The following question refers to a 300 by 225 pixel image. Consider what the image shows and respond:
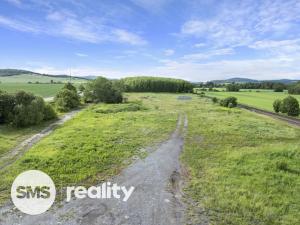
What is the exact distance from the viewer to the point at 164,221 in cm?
946

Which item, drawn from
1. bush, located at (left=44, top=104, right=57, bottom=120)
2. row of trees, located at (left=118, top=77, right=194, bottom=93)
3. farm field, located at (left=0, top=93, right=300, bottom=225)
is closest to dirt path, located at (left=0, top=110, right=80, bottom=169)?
farm field, located at (left=0, top=93, right=300, bottom=225)

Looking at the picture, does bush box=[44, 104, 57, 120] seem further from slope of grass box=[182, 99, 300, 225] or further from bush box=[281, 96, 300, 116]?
bush box=[281, 96, 300, 116]

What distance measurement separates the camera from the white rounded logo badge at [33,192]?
34.2 ft

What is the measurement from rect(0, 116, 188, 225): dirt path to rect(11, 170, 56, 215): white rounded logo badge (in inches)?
21.2

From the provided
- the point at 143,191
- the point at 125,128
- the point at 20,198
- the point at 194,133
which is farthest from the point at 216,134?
the point at 20,198

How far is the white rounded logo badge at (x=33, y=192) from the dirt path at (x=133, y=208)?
1.77 feet

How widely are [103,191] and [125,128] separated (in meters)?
16.1

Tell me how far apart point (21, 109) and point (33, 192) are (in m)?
19.6

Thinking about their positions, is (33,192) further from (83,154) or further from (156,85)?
(156,85)

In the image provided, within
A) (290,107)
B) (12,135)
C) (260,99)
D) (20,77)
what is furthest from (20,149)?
(20,77)

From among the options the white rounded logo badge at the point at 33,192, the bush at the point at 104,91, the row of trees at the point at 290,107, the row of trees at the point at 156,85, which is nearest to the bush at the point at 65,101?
the bush at the point at 104,91

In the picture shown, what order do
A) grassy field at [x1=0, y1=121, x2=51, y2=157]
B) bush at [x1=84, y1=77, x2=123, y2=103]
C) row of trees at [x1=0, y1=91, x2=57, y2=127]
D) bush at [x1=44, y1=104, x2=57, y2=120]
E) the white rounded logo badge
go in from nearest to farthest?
the white rounded logo badge < grassy field at [x1=0, y1=121, x2=51, y2=157] < row of trees at [x1=0, y1=91, x2=57, y2=127] < bush at [x1=44, y1=104, x2=57, y2=120] < bush at [x1=84, y1=77, x2=123, y2=103]

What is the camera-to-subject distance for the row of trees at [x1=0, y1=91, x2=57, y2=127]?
2852 cm

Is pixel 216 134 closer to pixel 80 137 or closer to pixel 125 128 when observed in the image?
pixel 125 128
